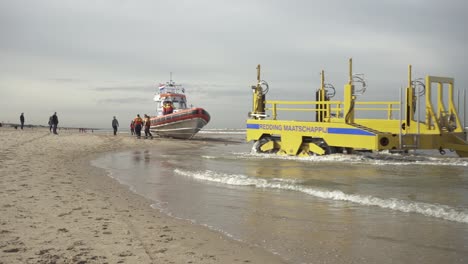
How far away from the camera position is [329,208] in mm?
6102

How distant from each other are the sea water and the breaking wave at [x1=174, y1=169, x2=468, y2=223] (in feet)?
0.04

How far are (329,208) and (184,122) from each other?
913 inches

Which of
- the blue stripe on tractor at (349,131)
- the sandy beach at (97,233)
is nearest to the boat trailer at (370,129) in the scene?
the blue stripe on tractor at (349,131)

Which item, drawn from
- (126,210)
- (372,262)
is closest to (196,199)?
(126,210)

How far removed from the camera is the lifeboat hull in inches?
1121

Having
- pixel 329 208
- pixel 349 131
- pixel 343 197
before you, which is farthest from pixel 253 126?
pixel 329 208

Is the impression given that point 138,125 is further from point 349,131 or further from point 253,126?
point 349,131

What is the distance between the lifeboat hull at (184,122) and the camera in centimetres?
2847

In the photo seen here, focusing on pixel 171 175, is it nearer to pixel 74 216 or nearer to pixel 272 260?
pixel 74 216

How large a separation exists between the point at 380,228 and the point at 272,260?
5.73 ft

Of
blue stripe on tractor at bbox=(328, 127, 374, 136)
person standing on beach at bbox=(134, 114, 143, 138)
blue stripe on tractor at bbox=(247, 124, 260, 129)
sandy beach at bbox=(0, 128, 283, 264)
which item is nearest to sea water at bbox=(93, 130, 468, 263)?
sandy beach at bbox=(0, 128, 283, 264)

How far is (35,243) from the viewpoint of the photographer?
13.3ft

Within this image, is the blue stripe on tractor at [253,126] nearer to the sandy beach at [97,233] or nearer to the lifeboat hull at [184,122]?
the sandy beach at [97,233]

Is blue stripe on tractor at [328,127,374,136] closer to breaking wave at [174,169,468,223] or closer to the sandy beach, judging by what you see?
breaking wave at [174,169,468,223]
